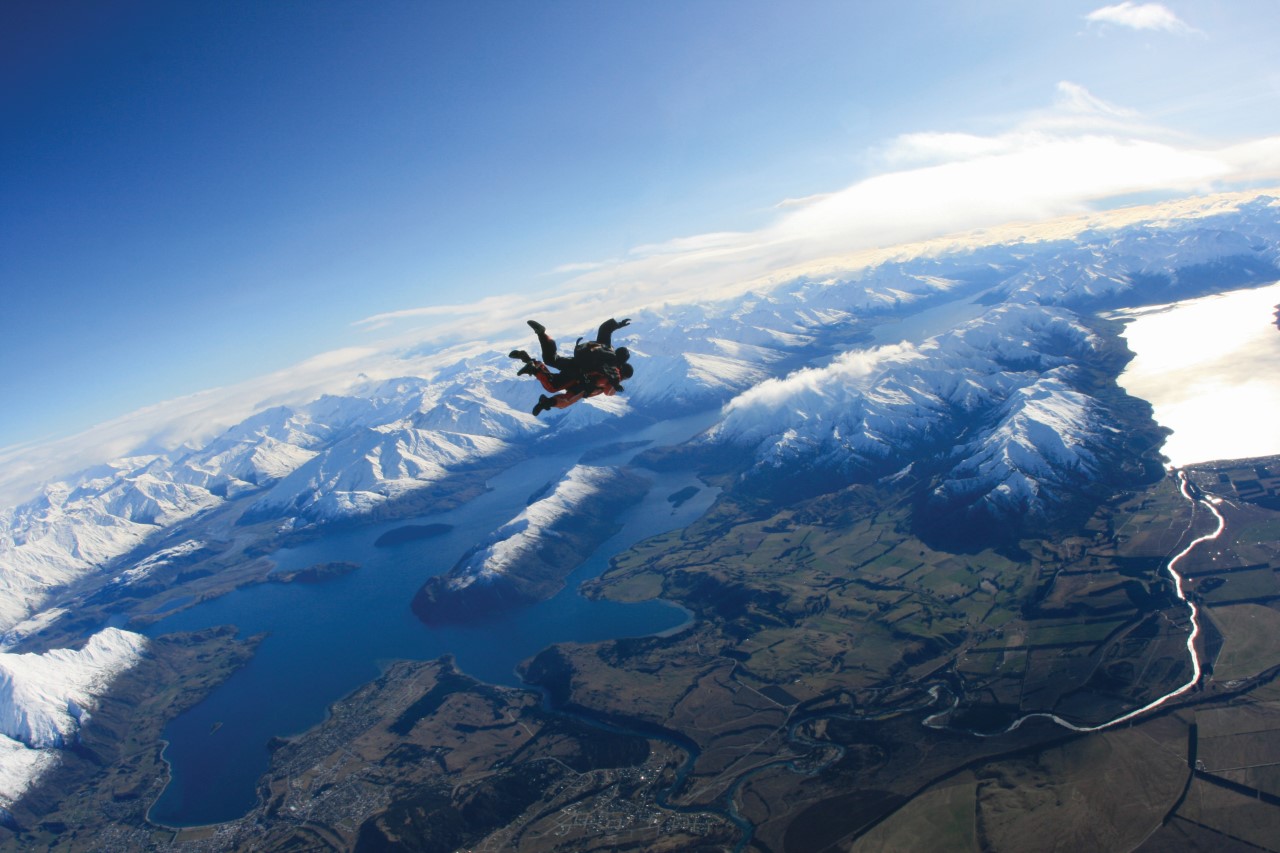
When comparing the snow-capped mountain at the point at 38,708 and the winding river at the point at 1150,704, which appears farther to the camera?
the snow-capped mountain at the point at 38,708

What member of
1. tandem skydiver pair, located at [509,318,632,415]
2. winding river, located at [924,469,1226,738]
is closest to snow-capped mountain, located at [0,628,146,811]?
tandem skydiver pair, located at [509,318,632,415]

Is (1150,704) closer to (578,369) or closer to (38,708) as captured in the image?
(578,369)

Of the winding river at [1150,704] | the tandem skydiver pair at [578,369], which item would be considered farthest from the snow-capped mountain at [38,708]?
the winding river at [1150,704]

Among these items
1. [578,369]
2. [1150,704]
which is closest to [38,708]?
[578,369]

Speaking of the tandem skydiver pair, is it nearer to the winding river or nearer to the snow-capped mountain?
the winding river

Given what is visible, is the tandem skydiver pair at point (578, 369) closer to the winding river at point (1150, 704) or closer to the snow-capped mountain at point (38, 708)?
the winding river at point (1150, 704)

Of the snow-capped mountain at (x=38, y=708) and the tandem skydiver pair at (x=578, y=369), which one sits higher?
the tandem skydiver pair at (x=578, y=369)

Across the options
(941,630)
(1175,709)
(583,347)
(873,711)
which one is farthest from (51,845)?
(1175,709)

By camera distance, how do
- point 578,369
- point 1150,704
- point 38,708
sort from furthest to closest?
point 38,708, point 1150,704, point 578,369

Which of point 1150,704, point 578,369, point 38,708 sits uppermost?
point 578,369
